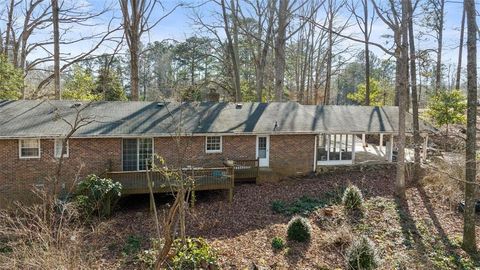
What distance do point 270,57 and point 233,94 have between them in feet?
28.2

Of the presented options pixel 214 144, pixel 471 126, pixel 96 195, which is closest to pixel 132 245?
pixel 96 195

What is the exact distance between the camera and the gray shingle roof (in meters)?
15.8

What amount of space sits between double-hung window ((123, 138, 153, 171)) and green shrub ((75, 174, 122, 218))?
227 centimetres

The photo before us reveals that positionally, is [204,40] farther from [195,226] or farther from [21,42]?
[195,226]

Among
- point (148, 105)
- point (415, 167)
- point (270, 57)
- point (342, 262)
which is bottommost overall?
point (342, 262)

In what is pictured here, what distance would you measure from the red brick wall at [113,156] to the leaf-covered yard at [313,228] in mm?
1587

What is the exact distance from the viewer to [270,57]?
41406mm

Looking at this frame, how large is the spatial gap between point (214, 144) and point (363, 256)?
9304 mm

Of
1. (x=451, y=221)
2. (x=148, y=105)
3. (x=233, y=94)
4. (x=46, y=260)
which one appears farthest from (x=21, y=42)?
(x=451, y=221)

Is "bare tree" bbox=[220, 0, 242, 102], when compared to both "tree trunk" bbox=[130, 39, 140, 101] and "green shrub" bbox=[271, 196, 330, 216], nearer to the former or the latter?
"tree trunk" bbox=[130, 39, 140, 101]

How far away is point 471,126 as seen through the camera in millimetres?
11547

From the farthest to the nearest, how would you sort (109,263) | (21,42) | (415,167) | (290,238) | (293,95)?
(293,95)
(21,42)
(415,167)
(290,238)
(109,263)

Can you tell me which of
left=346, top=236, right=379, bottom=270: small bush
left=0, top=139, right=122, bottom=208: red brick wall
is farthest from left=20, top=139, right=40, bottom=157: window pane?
left=346, top=236, right=379, bottom=270: small bush

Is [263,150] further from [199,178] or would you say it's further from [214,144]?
[199,178]
